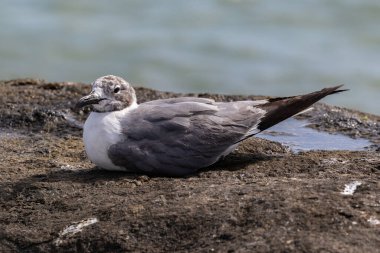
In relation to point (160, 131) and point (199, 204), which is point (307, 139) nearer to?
point (160, 131)

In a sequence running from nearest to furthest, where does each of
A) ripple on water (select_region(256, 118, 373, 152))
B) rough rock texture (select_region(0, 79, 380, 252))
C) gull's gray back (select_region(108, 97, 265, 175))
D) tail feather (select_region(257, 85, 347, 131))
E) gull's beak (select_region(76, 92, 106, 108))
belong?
1. rough rock texture (select_region(0, 79, 380, 252))
2. gull's gray back (select_region(108, 97, 265, 175))
3. gull's beak (select_region(76, 92, 106, 108))
4. tail feather (select_region(257, 85, 347, 131))
5. ripple on water (select_region(256, 118, 373, 152))

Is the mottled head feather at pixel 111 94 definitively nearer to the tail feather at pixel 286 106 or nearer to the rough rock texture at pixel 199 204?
the rough rock texture at pixel 199 204

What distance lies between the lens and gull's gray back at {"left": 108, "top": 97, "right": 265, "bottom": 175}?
649cm

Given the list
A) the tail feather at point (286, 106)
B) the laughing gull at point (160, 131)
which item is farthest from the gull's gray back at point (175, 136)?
the tail feather at point (286, 106)

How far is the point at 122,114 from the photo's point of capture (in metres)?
6.73

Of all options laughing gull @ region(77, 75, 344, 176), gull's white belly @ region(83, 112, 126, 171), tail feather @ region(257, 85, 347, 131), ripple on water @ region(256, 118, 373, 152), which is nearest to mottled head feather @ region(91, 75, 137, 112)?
laughing gull @ region(77, 75, 344, 176)

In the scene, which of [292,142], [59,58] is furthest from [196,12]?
[292,142]

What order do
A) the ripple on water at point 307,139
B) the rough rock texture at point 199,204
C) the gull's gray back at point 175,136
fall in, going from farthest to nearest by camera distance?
the ripple on water at point 307,139 → the gull's gray back at point 175,136 → the rough rock texture at point 199,204

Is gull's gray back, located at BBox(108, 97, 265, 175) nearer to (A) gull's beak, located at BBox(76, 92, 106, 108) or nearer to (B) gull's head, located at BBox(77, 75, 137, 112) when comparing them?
(B) gull's head, located at BBox(77, 75, 137, 112)

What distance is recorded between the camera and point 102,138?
654cm

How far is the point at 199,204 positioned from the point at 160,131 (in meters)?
1.03

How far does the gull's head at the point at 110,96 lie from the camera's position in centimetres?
677

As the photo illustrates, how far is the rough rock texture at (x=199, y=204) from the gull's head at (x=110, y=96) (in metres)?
0.44

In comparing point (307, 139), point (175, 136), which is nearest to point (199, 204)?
point (175, 136)
